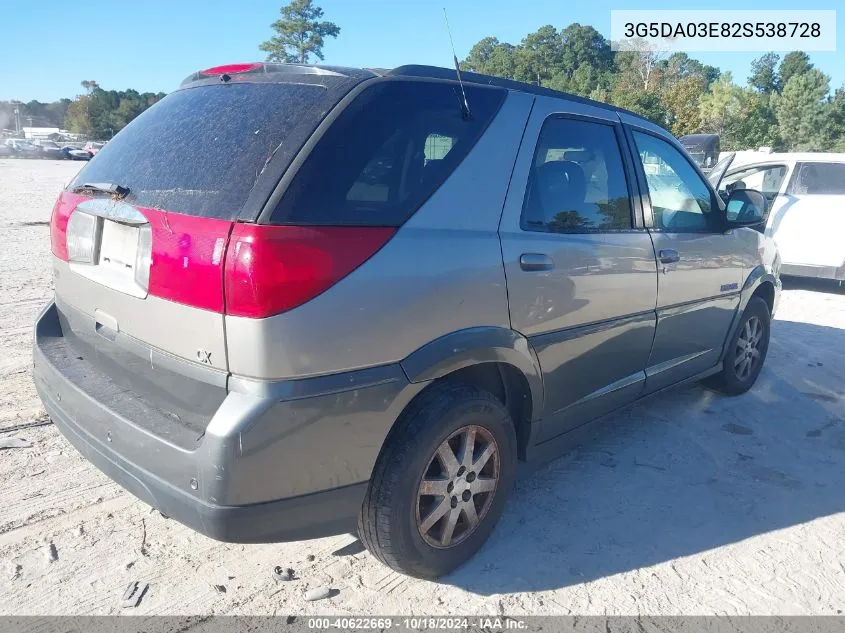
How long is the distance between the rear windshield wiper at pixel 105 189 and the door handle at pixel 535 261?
59.0 inches

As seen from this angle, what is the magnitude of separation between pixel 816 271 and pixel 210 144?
843 centimetres

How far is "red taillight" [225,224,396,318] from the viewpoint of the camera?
6.11 feet

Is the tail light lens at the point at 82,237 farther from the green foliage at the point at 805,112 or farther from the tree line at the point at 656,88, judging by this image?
the green foliage at the point at 805,112

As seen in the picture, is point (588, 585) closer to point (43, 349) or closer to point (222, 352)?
point (222, 352)

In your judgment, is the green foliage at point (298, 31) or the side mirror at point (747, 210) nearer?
the side mirror at point (747, 210)

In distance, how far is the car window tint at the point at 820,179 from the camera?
27.6 feet

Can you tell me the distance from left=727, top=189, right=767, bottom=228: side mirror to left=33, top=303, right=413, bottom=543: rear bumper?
2.95 metres

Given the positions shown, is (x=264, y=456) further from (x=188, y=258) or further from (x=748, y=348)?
(x=748, y=348)

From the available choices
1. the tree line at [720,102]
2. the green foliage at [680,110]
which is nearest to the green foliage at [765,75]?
the tree line at [720,102]

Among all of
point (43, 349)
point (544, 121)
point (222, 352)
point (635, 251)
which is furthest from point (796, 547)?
point (43, 349)

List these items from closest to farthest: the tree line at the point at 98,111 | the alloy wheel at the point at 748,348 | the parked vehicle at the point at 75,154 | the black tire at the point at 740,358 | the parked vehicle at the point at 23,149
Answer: the black tire at the point at 740,358
the alloy wheel at the point at 748,348
the parked vehicle at the point at 75,154
the parked vehicle at the point at 23,149
the tree line at the point at 98,111

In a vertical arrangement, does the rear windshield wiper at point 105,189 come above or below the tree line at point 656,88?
below

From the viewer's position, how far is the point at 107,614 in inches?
89.3

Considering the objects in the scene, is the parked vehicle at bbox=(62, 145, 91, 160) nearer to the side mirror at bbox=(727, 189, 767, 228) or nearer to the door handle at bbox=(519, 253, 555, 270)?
the side mirror at bbox=(727, 189, 767, 228)
